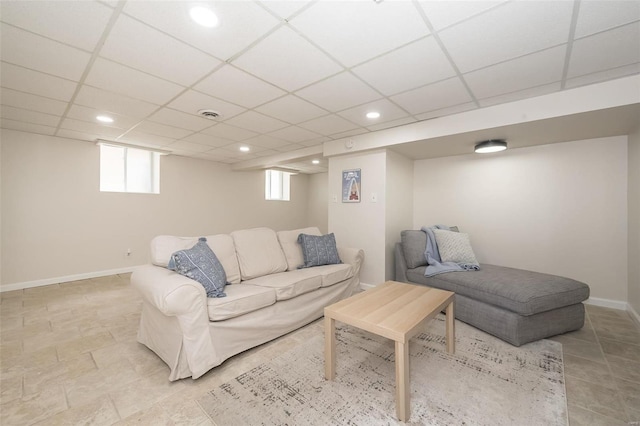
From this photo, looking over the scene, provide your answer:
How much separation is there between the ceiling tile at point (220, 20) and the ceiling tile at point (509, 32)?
3.78 feet

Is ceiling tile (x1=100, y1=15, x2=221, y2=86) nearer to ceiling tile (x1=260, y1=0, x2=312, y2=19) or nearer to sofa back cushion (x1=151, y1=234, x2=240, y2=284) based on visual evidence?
ceiling tile (x1=260, y1=0, x2=312, y2=19)

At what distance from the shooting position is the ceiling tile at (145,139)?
3902 millimetres

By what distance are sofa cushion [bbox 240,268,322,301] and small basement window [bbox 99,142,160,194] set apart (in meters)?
3.77

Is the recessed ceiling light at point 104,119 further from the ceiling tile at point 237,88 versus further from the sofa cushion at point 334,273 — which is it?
the sofa cushion at point 334,273

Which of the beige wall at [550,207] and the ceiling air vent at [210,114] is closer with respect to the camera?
the ceiling air vent at [210,114]

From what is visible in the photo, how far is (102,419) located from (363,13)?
274 cm

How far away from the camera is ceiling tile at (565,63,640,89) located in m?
2.02

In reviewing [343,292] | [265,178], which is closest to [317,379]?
[343,292]

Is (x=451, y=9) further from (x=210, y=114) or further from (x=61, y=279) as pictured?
(x=61, y=279)

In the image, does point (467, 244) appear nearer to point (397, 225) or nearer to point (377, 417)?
point (397, 225)

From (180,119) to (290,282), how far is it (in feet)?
7.89

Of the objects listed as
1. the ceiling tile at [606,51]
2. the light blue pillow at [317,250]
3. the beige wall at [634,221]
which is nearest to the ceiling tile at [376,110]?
the ceiling tile at [606,51]

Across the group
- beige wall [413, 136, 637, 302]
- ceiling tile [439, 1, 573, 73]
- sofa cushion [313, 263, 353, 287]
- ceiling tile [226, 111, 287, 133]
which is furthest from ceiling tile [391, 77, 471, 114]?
sofa cushion [313, 263, 353, 287]

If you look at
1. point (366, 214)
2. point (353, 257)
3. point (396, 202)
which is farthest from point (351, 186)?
point (353, 257)
